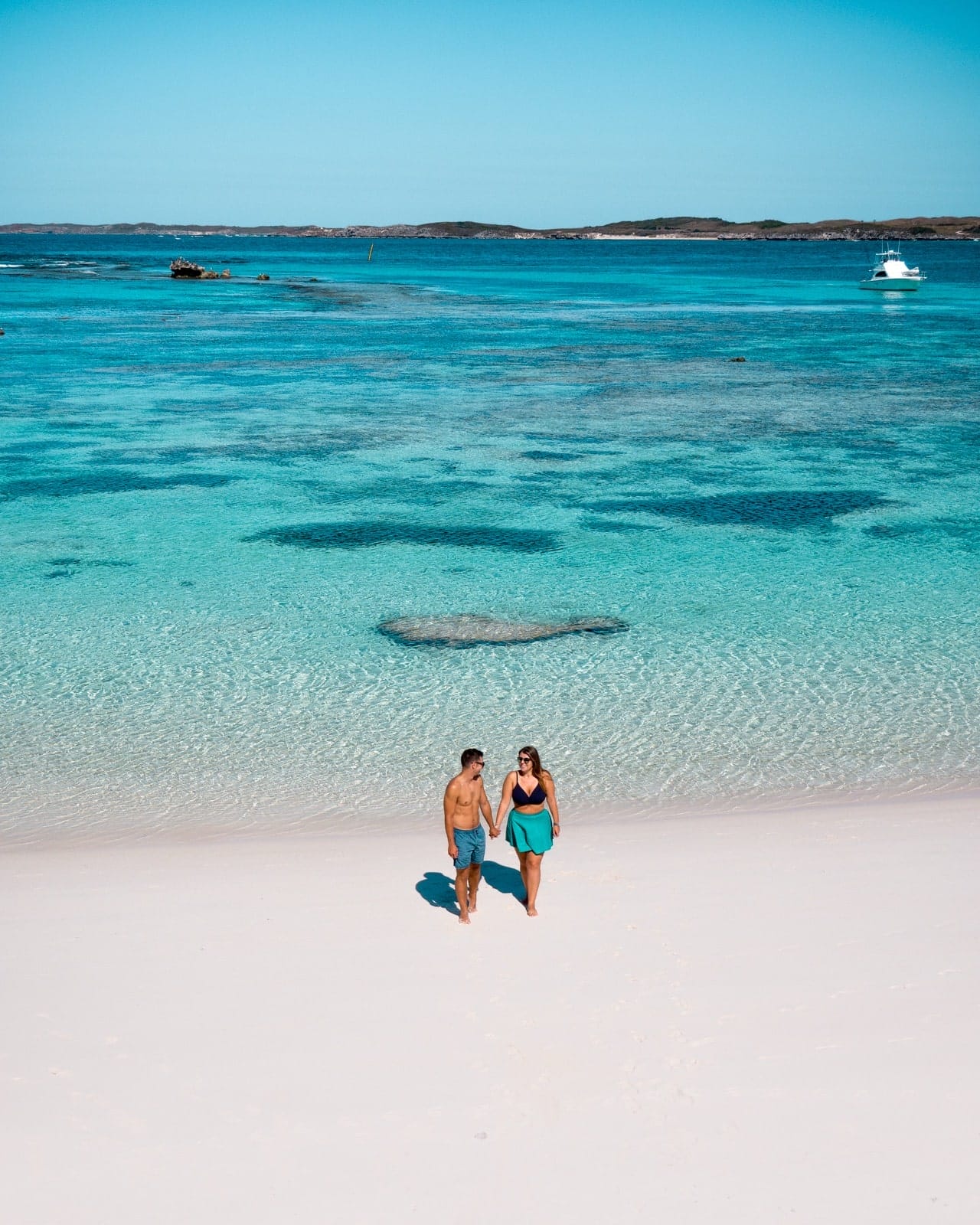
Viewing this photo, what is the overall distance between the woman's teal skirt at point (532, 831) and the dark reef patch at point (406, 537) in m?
12.1

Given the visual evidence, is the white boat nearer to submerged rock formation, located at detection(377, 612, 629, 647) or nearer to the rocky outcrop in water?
the rocky outcrop in water

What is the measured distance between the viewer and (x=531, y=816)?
8969 mm

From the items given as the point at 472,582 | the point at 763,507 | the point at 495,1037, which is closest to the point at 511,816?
the point at 495,1037

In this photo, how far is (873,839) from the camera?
1056 centimetres

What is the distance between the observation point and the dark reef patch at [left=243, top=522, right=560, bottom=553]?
21.3m

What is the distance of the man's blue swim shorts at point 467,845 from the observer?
29.3ft

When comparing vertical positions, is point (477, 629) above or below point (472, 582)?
below

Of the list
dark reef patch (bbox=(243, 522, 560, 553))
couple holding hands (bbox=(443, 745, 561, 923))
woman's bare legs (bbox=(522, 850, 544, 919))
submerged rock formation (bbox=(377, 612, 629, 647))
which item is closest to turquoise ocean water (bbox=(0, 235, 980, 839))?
dark reef patch (bbox=(243, 522, 560, 553))

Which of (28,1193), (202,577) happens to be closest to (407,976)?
(28,1193)

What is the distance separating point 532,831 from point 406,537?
44.0 feet

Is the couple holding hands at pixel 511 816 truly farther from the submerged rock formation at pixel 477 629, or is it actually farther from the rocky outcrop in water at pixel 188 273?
the rocky outcrop in water at pixel 188 273

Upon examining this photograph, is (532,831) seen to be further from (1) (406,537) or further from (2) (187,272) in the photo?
(2) (187,272)

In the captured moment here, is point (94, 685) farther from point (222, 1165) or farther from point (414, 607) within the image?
point (222, 1165)

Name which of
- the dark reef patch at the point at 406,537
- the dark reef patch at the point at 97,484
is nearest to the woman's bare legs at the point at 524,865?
the dark reef patch at the point at 406,537
